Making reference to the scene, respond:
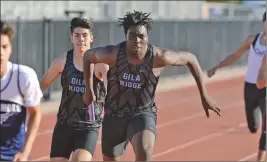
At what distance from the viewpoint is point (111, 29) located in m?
21.6

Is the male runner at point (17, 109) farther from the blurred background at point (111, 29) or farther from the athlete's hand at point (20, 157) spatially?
the blurred background at point (111, 29)

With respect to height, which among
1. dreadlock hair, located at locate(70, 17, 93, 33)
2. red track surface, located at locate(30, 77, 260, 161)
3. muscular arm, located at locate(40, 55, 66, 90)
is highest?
dreadlock hair, located at locate(70, 17, 93, 33)

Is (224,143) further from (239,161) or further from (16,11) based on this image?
(16,11)

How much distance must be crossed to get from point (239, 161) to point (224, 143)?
176 cm

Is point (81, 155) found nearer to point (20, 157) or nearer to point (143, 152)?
point (143, 152)

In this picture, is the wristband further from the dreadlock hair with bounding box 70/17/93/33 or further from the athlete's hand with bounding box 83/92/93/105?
the dreadlock hair with bounding box 70/17/93/33

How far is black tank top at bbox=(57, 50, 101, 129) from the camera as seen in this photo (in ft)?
23.6

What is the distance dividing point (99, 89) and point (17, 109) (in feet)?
5.82

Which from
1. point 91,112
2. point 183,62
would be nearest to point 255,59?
point 183,62

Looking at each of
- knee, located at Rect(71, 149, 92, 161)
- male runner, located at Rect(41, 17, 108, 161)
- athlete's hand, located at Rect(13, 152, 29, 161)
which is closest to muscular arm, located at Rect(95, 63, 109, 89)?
male runner, located at Rect(41, 17, 108, 161)

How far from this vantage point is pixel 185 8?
4050cm

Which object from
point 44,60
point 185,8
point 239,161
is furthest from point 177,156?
point 185,8

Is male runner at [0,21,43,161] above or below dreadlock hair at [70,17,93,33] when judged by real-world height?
below

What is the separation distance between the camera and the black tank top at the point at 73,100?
720 cm
